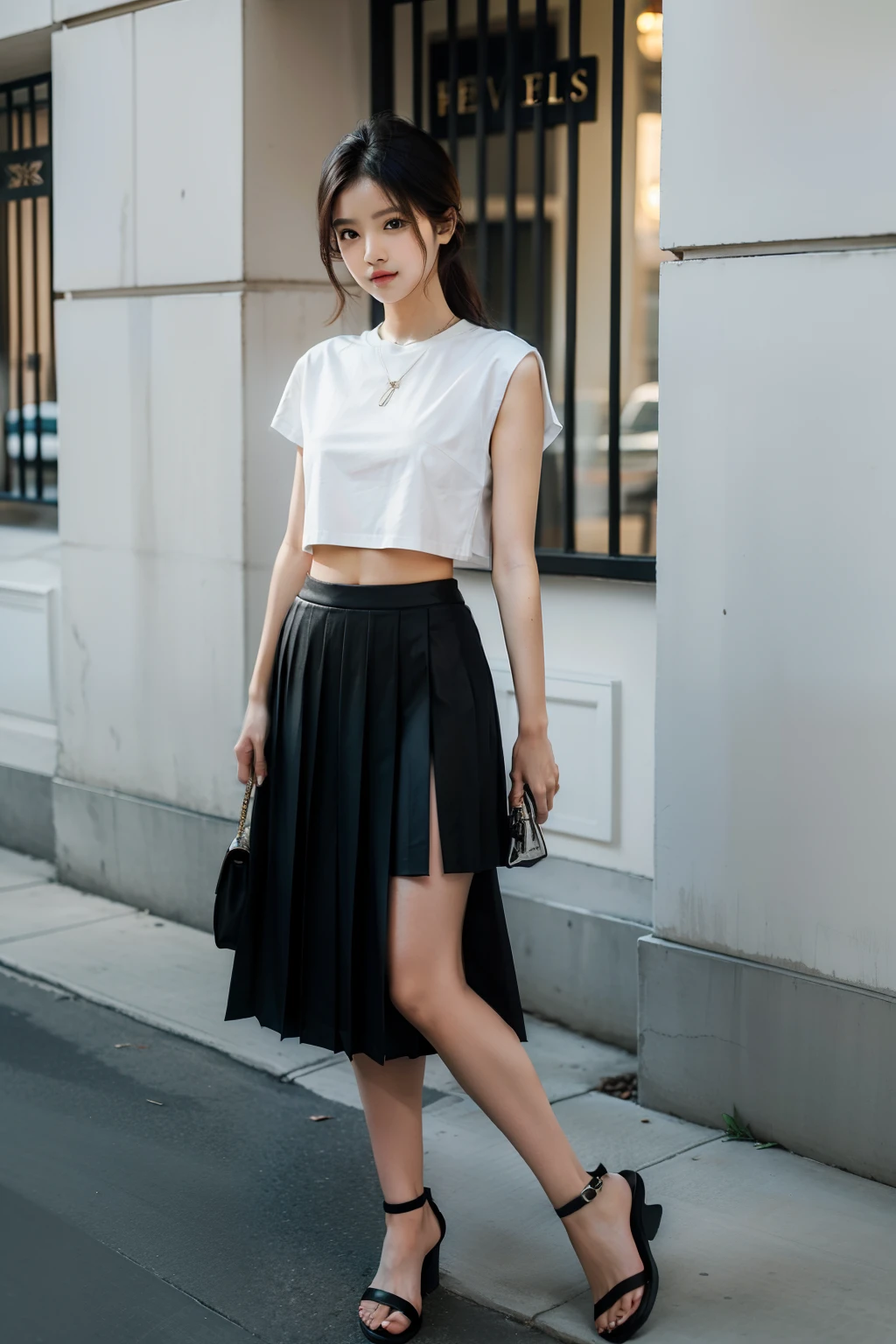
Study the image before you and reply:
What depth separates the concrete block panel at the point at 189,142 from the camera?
5.15 m

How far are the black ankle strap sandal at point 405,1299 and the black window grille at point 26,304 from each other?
4555 mm

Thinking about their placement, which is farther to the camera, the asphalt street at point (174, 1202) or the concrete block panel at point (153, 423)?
the concrete block panel at point (153, 423)

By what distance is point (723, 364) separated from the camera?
3.61 m

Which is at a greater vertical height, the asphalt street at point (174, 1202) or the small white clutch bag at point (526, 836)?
the small white clutch bag at point (526, 836)

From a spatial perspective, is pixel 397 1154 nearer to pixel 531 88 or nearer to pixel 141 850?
pixel 141 850

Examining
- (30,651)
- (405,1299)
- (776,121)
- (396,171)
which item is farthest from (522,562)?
(30,651)

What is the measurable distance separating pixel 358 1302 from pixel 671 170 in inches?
104

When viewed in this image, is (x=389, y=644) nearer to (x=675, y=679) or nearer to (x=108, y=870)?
(x=675, y=679)

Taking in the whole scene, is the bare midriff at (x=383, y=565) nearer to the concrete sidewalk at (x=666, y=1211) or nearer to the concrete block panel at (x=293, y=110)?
the concrete sidewalk at (x=666, y=1211)

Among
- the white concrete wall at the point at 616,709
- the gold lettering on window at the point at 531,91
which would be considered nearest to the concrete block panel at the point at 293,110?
the gold lettering on window at the point at 531,91

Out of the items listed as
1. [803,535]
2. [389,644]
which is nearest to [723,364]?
[803,535]

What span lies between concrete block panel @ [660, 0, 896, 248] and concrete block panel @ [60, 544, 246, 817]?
90.3 inches

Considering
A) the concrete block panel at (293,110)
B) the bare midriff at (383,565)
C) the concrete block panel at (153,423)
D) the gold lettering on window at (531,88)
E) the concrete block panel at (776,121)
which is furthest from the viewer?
the concrete block panel at (153,423)

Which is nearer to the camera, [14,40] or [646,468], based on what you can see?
[14,40]
